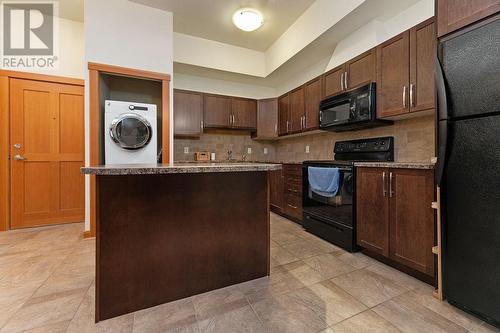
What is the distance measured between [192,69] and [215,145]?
4.77 ft

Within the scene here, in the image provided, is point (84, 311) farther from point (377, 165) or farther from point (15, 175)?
point (15, 175)

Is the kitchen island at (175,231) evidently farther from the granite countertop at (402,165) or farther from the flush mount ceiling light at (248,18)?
the flush mount ceiling light at (248,18)

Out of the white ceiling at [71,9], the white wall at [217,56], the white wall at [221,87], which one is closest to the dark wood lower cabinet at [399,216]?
the white wall at [217,56]

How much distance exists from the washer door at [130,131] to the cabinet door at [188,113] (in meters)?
0.77

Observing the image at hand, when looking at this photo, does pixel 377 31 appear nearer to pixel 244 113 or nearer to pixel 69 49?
pixel 244 113

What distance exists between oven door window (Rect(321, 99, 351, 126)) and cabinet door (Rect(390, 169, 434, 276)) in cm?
103

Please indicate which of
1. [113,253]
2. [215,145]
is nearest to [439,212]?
[113,253]

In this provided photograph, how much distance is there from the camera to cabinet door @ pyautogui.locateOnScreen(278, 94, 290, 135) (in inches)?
155

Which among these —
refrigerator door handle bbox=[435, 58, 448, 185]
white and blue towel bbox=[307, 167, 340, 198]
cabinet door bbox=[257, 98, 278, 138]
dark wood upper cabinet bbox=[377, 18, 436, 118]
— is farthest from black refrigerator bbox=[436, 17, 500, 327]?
cabinet door bbox=[257, 98, 278, 138]

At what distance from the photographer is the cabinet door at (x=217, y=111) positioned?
395 cm

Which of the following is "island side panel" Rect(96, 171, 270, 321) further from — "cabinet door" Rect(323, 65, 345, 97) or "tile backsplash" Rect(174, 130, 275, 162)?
"tile backsplash" Rect(174, 130, 275, 162)

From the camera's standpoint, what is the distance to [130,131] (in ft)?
9.49

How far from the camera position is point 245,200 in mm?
1689

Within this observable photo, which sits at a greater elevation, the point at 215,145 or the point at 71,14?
the point at 71,14
